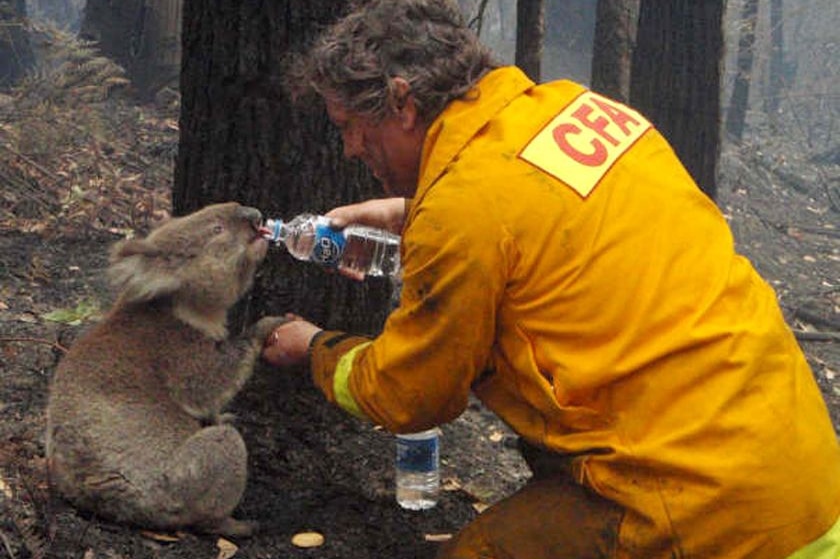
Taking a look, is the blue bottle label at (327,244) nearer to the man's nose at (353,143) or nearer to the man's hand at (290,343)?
the man's hand at (290,343)

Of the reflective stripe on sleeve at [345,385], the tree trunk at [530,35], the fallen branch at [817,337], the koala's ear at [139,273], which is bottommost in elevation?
the fallen branch at [817,337]

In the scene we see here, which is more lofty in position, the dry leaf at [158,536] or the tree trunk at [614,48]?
the tree trunk at [614,48]

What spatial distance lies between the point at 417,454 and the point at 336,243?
37.8 inches

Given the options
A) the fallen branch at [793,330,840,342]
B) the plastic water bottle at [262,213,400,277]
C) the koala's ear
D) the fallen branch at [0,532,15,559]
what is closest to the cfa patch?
the plastic water bottle at [262,213,400,277]

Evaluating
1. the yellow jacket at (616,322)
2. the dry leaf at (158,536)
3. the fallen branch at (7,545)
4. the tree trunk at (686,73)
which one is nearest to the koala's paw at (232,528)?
the dry leaf at (158,536)

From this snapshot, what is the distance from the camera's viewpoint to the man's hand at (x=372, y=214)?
13.4 ft

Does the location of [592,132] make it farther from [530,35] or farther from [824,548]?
[530,35]

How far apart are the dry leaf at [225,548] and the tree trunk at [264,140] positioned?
1.11 metres

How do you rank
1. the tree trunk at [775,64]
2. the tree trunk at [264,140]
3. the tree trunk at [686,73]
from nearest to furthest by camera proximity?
the tree trunk at [264,140] → the tree trunk at [686,73] → the tree trunk at [775,64]

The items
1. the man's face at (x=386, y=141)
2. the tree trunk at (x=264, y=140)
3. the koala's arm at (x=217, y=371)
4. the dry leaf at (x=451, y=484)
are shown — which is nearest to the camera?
the man's face at (x=386, y=141)

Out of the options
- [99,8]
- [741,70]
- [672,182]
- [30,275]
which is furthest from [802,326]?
[741,70]

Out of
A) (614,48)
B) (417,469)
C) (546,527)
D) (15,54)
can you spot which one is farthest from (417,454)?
(15,54)

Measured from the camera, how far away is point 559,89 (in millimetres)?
3395

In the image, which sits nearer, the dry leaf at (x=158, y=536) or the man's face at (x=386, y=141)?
the man's face at (x=386, y=141)
